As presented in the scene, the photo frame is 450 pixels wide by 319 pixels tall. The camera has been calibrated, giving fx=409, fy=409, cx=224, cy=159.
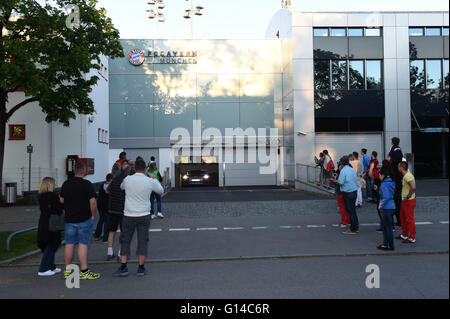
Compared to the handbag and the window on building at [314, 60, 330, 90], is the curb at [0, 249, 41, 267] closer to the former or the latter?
the handbag

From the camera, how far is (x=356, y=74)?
79.3ft

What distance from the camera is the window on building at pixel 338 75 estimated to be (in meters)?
24.0

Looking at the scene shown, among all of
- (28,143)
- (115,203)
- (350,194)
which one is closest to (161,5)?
(28,143)

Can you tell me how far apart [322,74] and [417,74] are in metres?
5.67

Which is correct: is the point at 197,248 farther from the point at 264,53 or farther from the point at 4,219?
the point at 264,53

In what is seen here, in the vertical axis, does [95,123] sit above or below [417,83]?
below

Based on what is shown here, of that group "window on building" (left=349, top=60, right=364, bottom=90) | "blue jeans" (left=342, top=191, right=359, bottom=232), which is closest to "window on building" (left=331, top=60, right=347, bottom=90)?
"window on building" (left=349, top=60, right=364, bottom=90)

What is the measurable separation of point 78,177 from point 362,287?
14.6ft

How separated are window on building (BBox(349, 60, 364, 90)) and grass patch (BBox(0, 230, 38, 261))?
19.6m

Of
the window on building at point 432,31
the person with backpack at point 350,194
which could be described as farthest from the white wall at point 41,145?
the window on building at point 432,31

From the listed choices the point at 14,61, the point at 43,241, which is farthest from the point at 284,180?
the point at 43,241

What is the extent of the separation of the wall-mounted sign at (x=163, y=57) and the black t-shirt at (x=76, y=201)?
2219 cm

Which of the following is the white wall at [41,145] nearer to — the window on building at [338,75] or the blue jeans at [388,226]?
the window on building at [338,75]

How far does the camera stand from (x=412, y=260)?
700 centimetres
